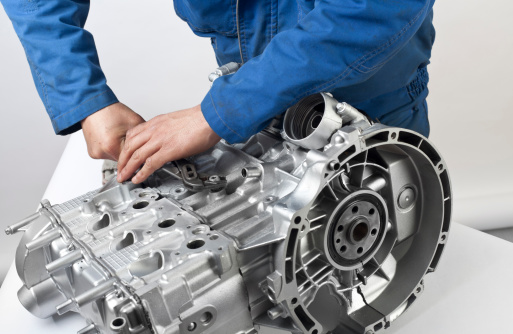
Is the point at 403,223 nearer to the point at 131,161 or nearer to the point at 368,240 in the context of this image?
the point at 368,240

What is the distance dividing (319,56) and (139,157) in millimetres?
648

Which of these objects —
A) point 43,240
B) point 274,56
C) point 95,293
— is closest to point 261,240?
point 95,293

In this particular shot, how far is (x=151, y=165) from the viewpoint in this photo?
1889 millimetres

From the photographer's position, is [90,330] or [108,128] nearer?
[90,330]

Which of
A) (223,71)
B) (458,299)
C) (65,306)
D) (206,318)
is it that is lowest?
(458,299)

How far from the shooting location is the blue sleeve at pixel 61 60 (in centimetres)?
217

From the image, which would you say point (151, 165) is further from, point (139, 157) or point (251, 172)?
point (251, 172)

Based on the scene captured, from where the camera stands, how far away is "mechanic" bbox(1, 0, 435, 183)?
66.2 inches

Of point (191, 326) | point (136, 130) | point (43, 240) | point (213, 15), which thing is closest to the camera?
point (191, 326)

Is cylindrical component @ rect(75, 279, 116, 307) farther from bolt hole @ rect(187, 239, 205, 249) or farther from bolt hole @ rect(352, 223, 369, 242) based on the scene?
bolt hole @ rect(352, 223, 369, 242)

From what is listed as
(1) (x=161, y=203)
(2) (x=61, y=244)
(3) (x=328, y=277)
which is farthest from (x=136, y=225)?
(3) (x=328, y=277)

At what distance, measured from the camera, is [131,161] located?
1932 mm

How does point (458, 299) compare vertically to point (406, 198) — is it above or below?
below

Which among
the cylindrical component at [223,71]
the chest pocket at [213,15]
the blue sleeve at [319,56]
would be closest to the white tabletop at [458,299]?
the blue sleeve at [319,56]
